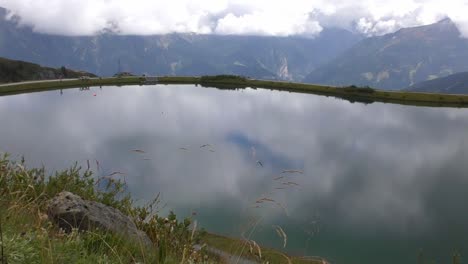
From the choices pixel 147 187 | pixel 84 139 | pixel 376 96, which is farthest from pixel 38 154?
pixel 376 96

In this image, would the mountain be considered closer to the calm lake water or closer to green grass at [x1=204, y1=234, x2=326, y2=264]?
the calm lake water

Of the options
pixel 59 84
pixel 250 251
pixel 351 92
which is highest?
pixel 351 92

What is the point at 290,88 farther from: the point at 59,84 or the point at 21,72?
the point at 21,72

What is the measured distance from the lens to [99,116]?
241 feet

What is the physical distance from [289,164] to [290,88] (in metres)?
98.3

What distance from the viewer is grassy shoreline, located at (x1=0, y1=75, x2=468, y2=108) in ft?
351

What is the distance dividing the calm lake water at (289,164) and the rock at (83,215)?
2077 millimetres

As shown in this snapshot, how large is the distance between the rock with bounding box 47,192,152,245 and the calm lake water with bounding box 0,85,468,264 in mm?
2077

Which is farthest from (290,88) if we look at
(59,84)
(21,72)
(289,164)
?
(21,72)

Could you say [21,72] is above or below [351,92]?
above

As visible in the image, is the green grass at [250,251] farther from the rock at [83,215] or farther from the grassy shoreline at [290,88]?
the grassy shoreline at [290,88]

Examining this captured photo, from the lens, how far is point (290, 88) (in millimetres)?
136750

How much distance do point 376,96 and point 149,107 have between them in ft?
238

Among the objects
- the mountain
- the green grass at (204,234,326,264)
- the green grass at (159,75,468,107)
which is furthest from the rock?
the mountain
